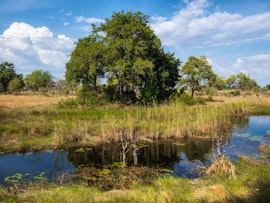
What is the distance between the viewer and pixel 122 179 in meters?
9.23

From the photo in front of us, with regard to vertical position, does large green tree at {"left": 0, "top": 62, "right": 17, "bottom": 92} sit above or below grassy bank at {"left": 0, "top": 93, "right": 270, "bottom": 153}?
above

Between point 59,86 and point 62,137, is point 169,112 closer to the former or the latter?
point 62,137

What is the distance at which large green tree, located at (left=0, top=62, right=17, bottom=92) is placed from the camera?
6831cm

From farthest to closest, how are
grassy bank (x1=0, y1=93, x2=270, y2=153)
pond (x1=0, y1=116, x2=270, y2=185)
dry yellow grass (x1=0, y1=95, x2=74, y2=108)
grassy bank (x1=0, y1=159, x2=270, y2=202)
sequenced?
dry yellow grass (x1=0, y1=95, x2=74, y2=108)
grassy bank (x1=0, y1=93, x2=270, y2=153)
pond (x1=0, y1=116, x2=270, y2=185)
grassy bank (x1=0, y1=159, x2=270, y2=202)

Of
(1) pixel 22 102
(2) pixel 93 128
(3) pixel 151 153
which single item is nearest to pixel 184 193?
(3) pixel 151 153

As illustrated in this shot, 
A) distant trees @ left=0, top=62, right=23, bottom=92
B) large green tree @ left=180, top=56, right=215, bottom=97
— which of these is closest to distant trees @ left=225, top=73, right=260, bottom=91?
large green tree @ left=180, top=56, right=215, bottom=97

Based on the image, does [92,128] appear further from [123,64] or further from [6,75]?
[6,75]

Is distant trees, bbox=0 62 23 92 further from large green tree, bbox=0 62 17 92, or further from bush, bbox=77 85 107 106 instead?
bush, bbox=77 85 107 106

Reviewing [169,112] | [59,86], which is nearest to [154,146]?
[169,112]

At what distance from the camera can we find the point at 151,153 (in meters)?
13.8

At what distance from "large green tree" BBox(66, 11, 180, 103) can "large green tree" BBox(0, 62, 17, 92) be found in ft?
151

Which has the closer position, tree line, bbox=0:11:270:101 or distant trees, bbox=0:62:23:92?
tree line, bbox=0:11:270:101

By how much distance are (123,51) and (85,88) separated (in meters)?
6.58

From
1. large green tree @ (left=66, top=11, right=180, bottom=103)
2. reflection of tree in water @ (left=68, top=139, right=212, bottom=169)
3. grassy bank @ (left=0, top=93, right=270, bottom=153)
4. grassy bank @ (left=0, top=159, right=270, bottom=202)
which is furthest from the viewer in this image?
large green tree @ (left=66, top=11, right=180, bottom=103)
